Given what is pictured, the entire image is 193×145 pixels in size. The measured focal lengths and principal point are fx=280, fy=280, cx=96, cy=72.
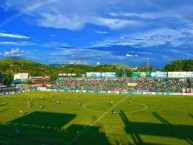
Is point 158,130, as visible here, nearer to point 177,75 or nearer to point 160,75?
point 177,75

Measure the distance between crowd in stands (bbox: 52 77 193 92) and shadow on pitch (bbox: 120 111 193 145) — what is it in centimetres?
5546

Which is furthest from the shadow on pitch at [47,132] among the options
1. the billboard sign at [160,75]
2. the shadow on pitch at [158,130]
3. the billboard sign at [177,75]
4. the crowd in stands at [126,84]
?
the billboard sign at [160,75]

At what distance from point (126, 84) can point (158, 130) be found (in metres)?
71.0

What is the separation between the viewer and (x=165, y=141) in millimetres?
32812

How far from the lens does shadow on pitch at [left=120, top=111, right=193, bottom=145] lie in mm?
34487

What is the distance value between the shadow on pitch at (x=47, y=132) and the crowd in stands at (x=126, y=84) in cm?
5759

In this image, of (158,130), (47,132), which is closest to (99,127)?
(47,132)

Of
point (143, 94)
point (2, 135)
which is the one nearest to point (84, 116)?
point (2, 135)

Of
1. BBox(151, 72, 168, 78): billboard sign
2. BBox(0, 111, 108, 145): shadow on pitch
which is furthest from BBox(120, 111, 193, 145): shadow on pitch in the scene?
BBox(151, 72, 168, 78): billboard sign

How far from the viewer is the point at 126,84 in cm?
10912

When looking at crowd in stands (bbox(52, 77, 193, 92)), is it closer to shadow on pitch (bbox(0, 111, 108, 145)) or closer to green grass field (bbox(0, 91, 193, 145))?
green grass field (bbox(0, 91, 193, 145))

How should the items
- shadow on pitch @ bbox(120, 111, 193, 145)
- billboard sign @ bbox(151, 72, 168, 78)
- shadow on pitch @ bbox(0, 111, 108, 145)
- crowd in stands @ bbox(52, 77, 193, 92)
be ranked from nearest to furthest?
shadow on pitch @ bbox(0, 111, 108, 145), shadow on pitch @ bbox(120, 111, 193, 145), crowd in stands @ bbox(52, 77, 193, 92), billboard sign @ bbox(151, 72, 168, 78)

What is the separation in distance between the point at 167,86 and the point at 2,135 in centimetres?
7498

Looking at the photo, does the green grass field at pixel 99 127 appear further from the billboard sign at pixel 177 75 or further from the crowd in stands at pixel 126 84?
the billboard sign at pixel 177 75
